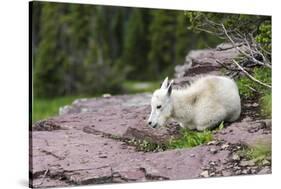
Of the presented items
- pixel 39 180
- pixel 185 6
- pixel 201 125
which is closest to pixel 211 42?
pixel 185 6

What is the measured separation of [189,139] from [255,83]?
2.63 ft

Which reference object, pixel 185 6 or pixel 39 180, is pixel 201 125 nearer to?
pixel 185 6

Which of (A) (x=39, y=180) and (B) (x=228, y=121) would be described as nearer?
(A) (x=39, y=180)

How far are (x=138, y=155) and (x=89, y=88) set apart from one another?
2.27ft

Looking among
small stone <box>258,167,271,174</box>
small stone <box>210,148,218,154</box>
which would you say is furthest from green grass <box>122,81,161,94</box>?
small stone <box>258,167,271,174</box>

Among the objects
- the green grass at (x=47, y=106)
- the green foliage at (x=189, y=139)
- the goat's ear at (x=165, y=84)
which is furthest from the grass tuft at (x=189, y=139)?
the green grass at (x=47, y=106)

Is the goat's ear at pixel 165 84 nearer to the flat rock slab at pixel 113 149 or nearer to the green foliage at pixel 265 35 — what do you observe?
the flat rock slab at pixel 113 149

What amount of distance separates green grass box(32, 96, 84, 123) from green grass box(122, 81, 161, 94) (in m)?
0.47

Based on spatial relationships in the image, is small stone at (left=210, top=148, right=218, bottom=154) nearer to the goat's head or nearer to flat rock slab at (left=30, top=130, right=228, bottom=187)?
flat rock slab at (left=30, top=130, right=228, bottom=187)

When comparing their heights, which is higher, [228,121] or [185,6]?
[185,6]

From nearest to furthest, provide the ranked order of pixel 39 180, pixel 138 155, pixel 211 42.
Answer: pixel 39 180 < pixel 138 155 < pixel 211 42

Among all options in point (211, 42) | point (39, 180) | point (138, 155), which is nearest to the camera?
point (39, 180)

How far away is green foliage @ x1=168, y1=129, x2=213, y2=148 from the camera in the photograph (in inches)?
206

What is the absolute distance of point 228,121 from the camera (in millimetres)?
5371
